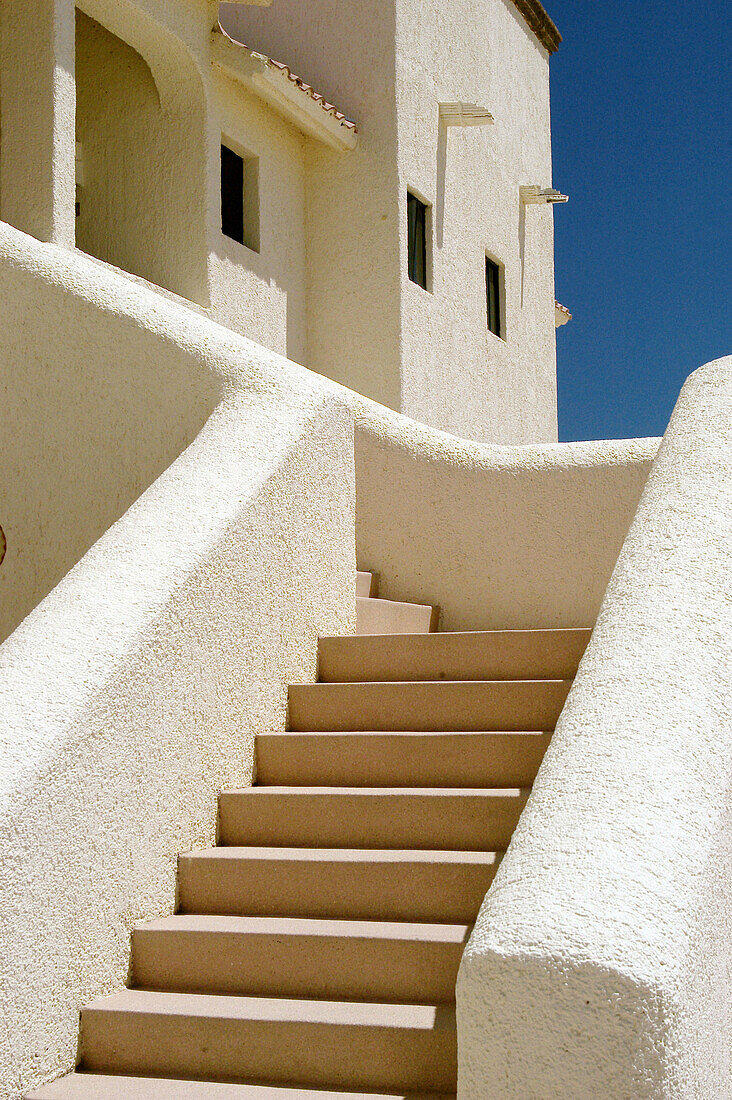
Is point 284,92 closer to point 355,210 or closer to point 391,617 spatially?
point 355,210

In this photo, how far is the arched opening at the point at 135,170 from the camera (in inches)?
419

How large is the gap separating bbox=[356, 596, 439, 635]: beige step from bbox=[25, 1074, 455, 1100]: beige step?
2920 millimetres

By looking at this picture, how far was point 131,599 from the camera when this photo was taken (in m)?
4.18

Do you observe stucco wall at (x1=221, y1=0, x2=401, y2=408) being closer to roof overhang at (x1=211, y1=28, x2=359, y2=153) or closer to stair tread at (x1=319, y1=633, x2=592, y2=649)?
roof overhang at (x1=211, y1=28, x2=359, y2=153)

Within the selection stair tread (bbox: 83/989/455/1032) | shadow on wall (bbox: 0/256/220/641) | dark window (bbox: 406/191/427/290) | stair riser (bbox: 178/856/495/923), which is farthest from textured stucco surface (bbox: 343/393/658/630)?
dark window (bbox: 406/191/427/290)

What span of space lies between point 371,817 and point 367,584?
2.45 metres

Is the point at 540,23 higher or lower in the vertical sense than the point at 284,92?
higher

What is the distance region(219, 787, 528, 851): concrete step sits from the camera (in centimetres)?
421

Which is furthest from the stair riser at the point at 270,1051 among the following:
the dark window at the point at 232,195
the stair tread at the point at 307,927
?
the dark window at the point at 232,195

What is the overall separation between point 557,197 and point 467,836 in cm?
1306

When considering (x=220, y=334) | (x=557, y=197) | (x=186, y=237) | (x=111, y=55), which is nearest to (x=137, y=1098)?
(x=220, y=334)

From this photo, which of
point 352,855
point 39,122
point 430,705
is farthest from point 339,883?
point 39,122

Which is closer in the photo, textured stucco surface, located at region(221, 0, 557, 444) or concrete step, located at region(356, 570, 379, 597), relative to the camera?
concrete step, located at region(356, 570, 379, 597)

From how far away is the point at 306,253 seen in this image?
41.4 feet
